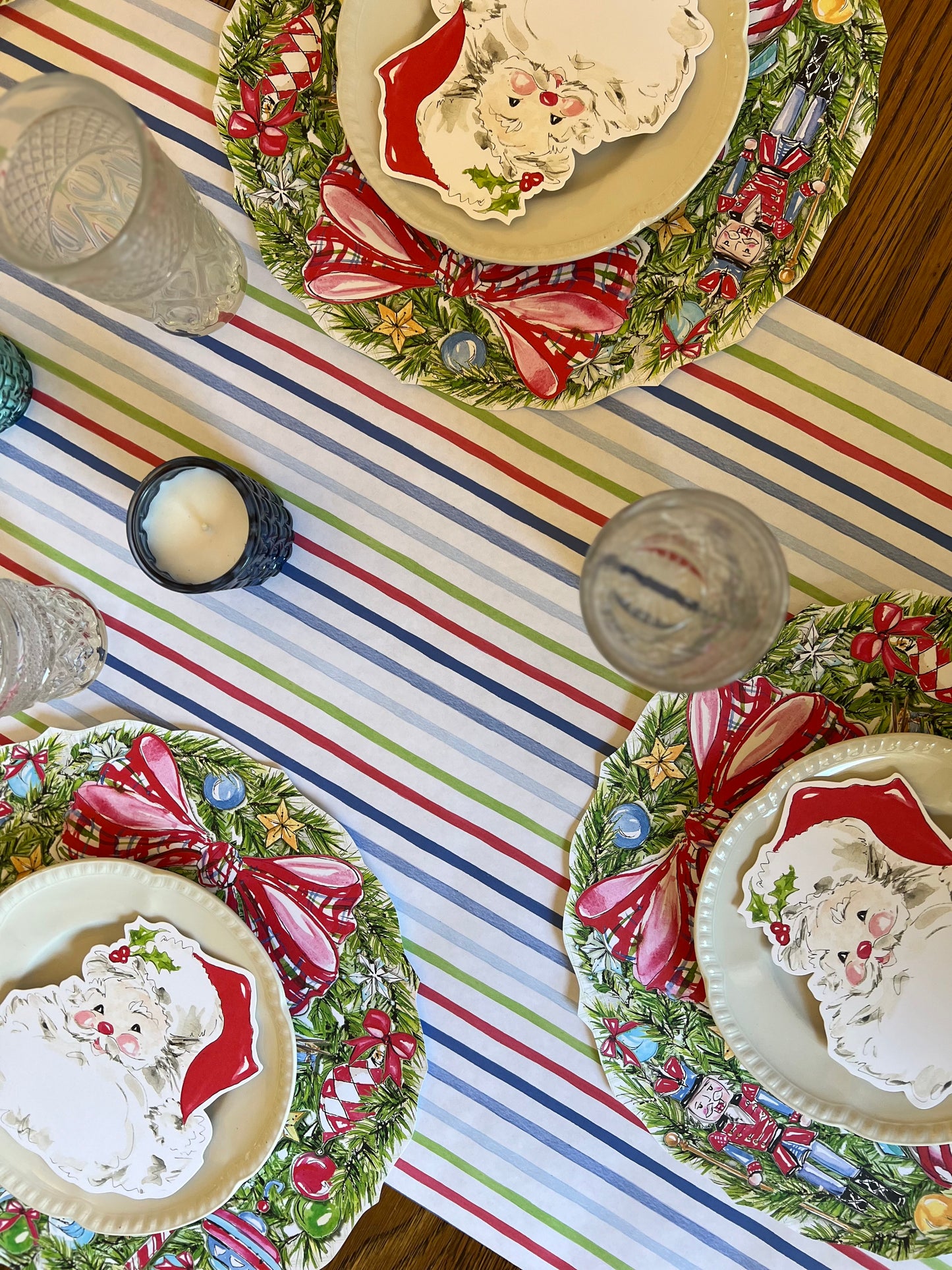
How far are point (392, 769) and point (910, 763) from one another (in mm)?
451

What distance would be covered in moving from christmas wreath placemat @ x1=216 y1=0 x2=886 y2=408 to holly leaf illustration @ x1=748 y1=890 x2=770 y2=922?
447mm

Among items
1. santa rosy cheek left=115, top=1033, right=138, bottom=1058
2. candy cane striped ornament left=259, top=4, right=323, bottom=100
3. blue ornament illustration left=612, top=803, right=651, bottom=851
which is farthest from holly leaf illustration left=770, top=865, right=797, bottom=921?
candy cane striped ornament left=259, top=4, right=323, bottom=100

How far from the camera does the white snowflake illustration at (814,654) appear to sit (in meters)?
0.77

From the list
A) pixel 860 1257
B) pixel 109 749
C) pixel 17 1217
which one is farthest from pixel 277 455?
pixel 860 1257

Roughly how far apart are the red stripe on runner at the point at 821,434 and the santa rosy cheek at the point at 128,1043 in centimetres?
78

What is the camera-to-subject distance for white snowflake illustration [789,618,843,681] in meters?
0.77

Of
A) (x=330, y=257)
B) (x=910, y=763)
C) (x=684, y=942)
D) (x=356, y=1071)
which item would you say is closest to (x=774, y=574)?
(x=910, y=763)

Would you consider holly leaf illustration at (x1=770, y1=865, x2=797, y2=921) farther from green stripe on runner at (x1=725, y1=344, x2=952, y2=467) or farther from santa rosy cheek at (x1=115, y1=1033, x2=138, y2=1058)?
santa rosy cheek at (x1=115, y1=1033, x2=138, y2=1058)

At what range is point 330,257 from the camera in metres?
0.79

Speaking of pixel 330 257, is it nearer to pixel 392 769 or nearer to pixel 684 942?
pixel 392 769

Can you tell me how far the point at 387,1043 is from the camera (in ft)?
2.72

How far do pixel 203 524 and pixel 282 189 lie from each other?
318mm

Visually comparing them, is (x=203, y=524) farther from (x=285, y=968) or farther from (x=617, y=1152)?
(x=617, y=1152)

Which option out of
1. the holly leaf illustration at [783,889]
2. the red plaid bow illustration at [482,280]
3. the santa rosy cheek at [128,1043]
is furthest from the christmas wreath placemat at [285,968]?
the red plaid bow illustration at [482,280]
